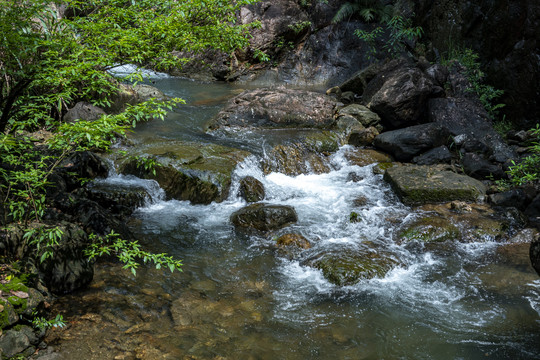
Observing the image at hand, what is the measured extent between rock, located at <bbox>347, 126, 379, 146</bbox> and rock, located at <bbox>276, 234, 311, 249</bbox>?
15.6 feet

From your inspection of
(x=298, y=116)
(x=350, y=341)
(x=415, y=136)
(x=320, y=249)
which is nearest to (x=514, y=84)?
(x=415, y=136)

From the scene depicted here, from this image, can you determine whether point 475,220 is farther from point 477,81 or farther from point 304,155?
point 477,81

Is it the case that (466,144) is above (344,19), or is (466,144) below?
below

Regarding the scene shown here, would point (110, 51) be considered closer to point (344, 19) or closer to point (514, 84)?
point (514, 84)

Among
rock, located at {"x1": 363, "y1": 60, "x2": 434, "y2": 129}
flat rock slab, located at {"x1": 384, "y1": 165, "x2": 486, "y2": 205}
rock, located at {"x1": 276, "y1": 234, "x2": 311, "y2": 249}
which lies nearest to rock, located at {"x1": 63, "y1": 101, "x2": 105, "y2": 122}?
rock, located at {"x1": 276, "y1": 234, "x2": 311, "y2": 249}

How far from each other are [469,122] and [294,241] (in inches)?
264

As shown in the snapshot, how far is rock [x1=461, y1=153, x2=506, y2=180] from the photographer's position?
27.7ft

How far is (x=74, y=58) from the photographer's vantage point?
3740 mm

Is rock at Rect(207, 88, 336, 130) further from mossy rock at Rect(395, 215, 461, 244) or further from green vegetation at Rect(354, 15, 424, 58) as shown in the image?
mossy rock at Rect(395, 215, 461, 244)

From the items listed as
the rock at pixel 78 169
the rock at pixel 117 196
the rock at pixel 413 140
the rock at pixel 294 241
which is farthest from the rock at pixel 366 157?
the rock at pixel 78 169

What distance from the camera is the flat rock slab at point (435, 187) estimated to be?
766 centimetres

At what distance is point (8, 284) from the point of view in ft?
11.7

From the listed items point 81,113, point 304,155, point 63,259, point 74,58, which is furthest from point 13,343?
point 304,155

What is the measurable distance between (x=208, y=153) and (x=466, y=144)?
6.22 metres
